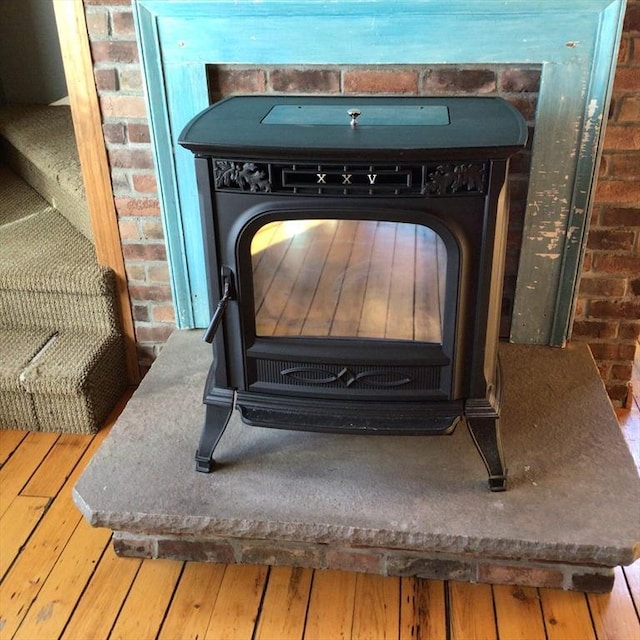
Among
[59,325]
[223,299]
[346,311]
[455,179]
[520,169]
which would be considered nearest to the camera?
[455,179]

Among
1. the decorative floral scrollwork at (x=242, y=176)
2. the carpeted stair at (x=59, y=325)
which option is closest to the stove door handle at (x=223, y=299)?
the decorative floral scrollwork at (x=242, y=176)

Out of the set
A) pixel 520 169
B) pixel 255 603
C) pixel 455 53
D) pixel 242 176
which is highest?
pixel 455 53

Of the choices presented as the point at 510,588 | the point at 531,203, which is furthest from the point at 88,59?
the point at 510,588

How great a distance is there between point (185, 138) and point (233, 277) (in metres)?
0.29

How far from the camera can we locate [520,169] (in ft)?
6.03

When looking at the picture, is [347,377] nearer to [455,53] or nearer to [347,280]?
[347,280]

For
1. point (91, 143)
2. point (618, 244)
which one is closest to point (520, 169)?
point (618, 244)

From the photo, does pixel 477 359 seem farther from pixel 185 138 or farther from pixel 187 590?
pixel 187 590

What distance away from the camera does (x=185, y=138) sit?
4.59 feet

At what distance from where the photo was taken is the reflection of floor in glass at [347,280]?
5.13ft

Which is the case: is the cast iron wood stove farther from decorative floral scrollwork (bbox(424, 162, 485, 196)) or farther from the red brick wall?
the red brick wall

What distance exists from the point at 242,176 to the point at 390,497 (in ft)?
2.53

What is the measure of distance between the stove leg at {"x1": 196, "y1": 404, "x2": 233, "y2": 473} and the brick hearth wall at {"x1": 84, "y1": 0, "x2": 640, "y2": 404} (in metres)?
0.63

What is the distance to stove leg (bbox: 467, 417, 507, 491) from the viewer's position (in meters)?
1.56
